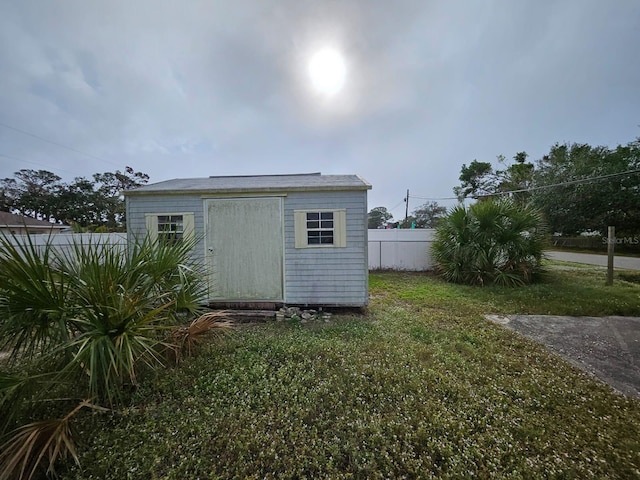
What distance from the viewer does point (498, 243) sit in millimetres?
6680

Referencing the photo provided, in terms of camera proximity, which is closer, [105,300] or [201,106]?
[105,300]

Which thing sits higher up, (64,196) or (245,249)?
(64,196)

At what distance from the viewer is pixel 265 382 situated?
2.53 metres

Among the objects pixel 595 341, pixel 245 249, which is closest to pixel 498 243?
pixel 595 341

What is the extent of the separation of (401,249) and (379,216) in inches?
1448

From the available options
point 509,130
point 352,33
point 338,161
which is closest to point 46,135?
point 338,161

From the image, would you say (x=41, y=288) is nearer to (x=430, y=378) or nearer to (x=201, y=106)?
(x=430, y=378)

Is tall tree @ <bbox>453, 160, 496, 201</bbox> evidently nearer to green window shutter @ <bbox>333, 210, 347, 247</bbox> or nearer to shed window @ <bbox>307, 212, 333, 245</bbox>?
green window shutter @ <bbox>333, 210, 347, 247</bbox>

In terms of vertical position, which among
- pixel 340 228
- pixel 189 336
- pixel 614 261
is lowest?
pixel 614 261

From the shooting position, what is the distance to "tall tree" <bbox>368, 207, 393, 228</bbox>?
141 feet

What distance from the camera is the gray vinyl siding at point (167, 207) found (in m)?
4.76

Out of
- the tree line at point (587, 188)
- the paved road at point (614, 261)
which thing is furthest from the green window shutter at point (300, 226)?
the tree line at point (587, 188)

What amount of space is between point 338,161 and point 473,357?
40.1 feet

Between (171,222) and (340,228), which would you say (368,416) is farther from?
(171,222)
